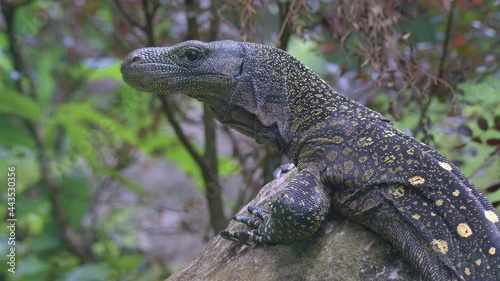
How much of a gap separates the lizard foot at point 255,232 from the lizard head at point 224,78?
0.38 m

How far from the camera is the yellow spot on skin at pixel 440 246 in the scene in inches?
115

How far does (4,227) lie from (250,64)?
141 inches

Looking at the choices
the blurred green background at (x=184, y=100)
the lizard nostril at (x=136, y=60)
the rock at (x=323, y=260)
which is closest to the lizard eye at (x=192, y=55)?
the lizard nostril at (x=136, y=60)

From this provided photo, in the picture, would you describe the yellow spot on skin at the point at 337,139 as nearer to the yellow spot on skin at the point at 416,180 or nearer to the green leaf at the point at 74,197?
the yellow spot on skin at the point at 416,180

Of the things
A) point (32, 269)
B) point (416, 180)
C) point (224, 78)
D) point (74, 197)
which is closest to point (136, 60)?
point (224, 78)

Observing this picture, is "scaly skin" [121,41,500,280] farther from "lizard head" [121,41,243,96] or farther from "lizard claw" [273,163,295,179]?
"lizard claw" [273,163,295,179]

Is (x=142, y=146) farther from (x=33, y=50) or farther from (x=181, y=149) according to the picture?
(x=33, y=50)

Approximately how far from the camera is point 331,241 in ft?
10.8

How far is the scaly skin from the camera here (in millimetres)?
2943

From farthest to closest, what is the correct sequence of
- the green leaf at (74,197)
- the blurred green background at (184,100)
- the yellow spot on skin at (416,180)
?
the green leaf at (74,197), the blurred green background at (184,100), the yellow spot on skin at (416,180)

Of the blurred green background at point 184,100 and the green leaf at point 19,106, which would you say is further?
the green leaf at point 19,106

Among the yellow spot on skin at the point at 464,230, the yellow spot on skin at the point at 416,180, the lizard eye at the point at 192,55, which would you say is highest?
the lizard eye at the point at 192,55

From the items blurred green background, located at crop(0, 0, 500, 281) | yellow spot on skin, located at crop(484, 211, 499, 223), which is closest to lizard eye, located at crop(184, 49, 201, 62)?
blurred green background, located at crop(0, 0, 500, 281)

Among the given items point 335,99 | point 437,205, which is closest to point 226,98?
point 335,99
